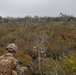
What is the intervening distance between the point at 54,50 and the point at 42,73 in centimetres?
619

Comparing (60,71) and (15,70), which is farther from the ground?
(15,70)

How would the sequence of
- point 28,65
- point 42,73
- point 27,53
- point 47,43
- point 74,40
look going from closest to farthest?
point 42,73
point 28,65
point 27,53
point 47,43
point 74,40

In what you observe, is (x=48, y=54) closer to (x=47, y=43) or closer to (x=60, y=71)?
(x=47, y=43)

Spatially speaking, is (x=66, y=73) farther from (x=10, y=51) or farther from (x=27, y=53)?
(x=27, y=53)

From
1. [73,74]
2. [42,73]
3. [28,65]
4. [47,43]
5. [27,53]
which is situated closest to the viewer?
[73,74]

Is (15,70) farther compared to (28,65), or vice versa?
(28,65)

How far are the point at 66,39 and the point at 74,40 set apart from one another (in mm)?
718

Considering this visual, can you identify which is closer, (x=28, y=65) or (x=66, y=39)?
(x=28, y=65)

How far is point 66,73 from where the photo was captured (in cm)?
1421

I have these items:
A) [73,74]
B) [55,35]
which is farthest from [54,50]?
[73,74]

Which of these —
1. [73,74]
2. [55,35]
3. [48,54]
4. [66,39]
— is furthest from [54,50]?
[73,74]

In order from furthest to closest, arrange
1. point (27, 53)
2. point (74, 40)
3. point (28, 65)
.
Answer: point (74, 40), point (27, 53), point (28, 65)

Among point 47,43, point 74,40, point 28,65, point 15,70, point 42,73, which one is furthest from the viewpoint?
point 74,40

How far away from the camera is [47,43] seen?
24.6 m
